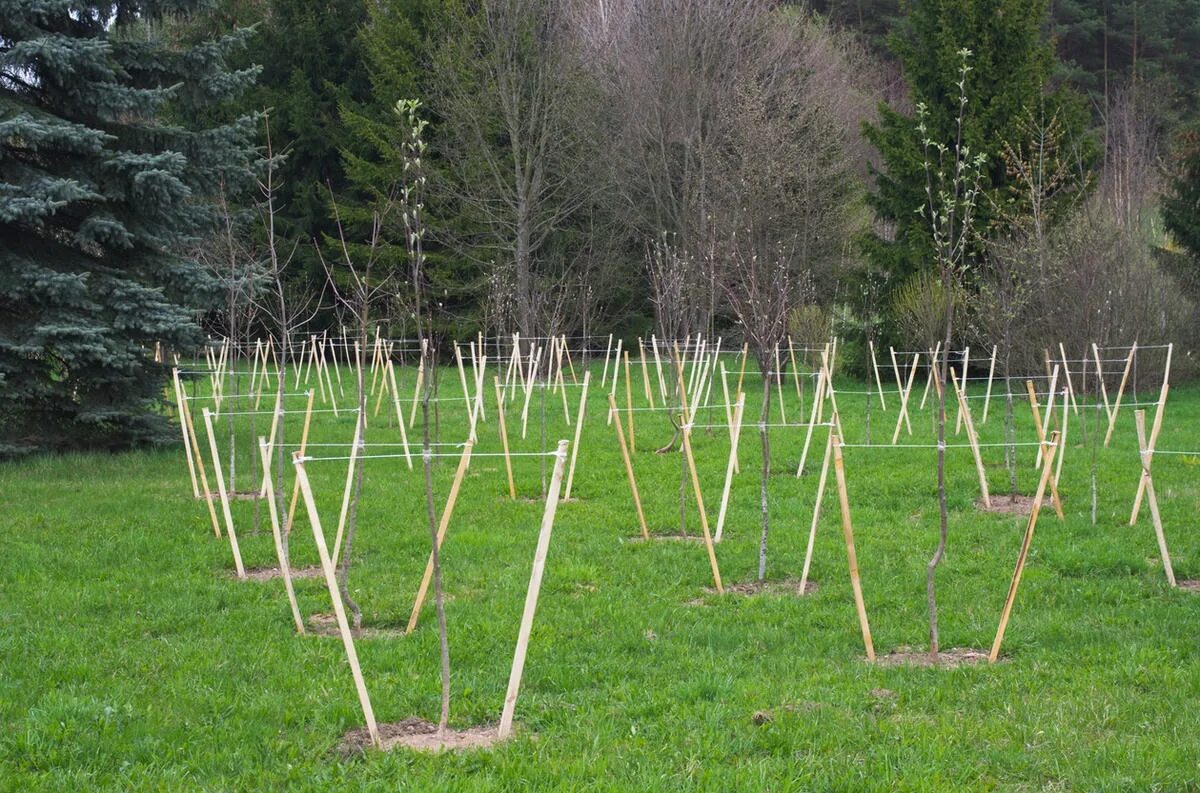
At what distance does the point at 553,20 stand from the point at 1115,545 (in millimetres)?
24694

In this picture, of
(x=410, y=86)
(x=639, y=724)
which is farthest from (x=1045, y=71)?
(x=639, y=724)

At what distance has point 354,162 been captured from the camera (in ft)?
98.8

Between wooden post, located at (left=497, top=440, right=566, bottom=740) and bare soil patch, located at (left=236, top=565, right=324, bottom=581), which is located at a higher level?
wooden post, located at (left=497, top=440, right=566, bottom=740)

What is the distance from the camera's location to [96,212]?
12.9 metres

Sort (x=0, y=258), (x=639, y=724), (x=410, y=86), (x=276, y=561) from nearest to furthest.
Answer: (x=639, y=724) < (x=276, y=561) < (x=0, y=258) < (x=410, y=86)

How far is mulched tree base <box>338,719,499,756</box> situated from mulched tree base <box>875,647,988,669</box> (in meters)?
2.12

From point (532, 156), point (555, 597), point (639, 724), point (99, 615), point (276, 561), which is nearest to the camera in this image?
point (639, 724)

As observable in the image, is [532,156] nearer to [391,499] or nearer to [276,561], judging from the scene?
[391,499]

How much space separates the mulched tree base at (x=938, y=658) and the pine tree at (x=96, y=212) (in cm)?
905

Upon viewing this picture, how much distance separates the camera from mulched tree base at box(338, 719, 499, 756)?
457 centimetres

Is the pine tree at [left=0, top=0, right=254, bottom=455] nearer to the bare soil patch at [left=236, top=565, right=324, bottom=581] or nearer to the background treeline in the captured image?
the background treeline

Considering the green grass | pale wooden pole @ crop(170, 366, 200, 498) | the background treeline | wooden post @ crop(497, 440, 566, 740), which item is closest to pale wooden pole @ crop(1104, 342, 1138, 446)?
the green grass

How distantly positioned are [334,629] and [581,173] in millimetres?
22757

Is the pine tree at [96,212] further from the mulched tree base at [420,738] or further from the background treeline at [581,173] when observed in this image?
the mulched tree base at [420,738]
